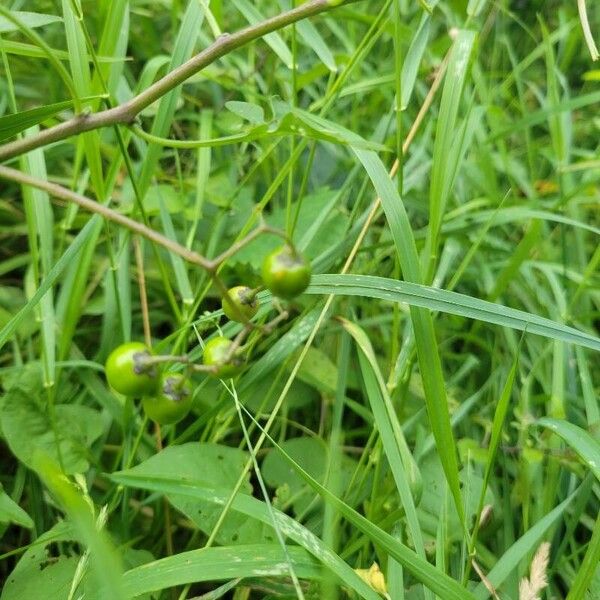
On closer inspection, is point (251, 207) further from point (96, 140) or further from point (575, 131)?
point (575, 131)

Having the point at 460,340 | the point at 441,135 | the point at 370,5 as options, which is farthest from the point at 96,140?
the point at 370,5

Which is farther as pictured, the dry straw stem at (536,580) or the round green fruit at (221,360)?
the dry straw stem at (536,580)

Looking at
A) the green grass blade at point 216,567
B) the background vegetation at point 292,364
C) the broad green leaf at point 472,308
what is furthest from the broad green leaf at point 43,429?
the broad green leaf at point 472,308

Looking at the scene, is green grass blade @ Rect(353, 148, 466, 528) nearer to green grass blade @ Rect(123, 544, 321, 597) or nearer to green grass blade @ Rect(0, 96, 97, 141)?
green grass blade @ Rect(123, 544, 321, 597)

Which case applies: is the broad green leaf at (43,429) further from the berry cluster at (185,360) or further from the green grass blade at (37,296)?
the berry cluster at (185,360)

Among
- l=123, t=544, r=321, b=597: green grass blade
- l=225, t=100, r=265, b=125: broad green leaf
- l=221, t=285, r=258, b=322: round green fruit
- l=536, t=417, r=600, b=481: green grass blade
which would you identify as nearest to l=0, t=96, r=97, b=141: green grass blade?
l=225, t=100, r=265, b=125: broad green leaf
